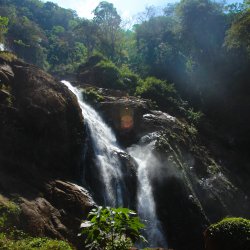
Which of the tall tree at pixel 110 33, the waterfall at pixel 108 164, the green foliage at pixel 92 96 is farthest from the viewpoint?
the tall tree at pixel 110 33

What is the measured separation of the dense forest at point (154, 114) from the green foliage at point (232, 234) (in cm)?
603

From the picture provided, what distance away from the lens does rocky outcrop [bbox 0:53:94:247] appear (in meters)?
15.2

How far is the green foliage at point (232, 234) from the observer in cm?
1113

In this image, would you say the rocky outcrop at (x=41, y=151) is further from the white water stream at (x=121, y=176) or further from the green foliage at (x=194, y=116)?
the green foliage at (x=194, y=116)

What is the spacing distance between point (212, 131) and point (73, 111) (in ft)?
58.0

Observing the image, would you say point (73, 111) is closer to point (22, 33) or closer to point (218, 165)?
point (218, 165)

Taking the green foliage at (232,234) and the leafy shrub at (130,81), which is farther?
the leafy shrub at (130,81)

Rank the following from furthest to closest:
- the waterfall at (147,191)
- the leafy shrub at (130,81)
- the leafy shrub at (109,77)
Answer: the leafy shrub at (130,81), the leafy shrub at (109,77), the waterfall at (147,191)

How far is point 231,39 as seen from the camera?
36406 mm

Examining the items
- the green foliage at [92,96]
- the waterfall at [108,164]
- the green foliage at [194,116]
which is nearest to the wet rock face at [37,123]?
the waterfall at [108,164]

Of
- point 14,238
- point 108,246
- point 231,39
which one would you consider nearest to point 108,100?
point 231,39

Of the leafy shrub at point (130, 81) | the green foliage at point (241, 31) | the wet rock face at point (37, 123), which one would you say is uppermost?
the green foliage at point (241, 31)

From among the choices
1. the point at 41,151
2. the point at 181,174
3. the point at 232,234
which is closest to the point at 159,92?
the point at 181,174

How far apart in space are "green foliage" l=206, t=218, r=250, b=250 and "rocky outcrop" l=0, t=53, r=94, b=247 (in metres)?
5.93
